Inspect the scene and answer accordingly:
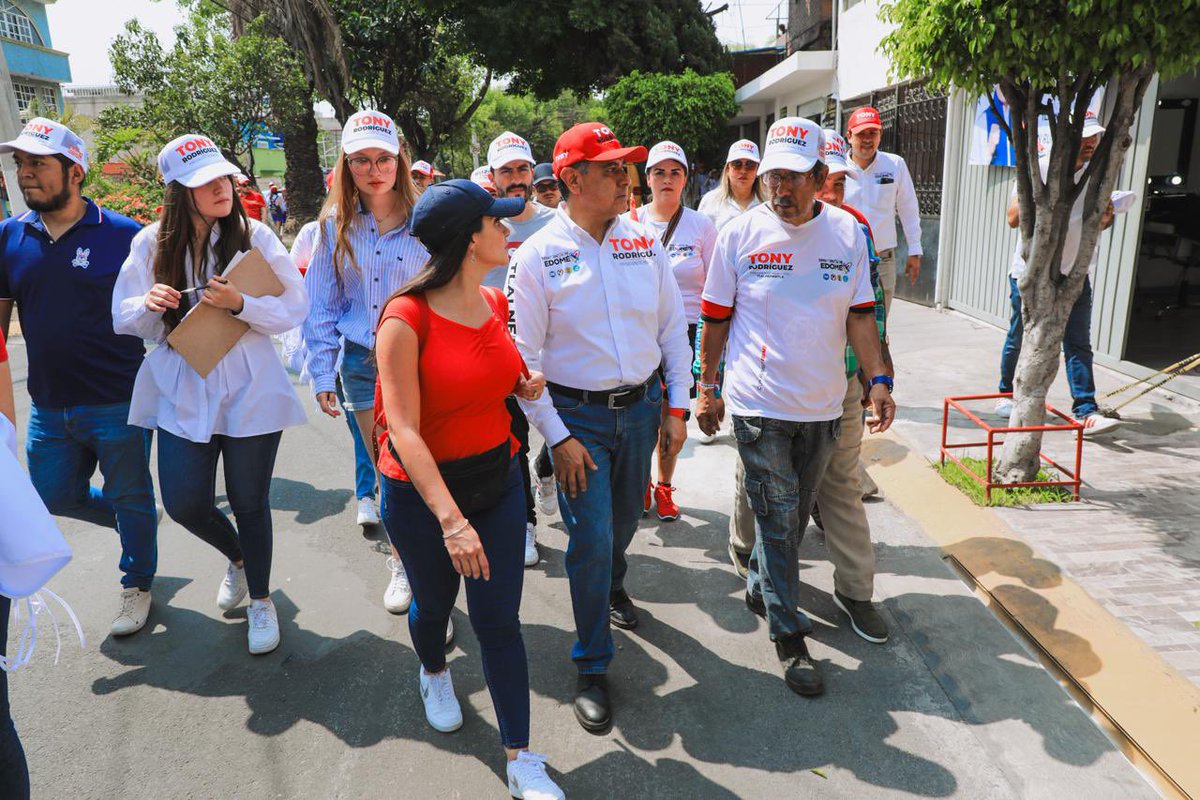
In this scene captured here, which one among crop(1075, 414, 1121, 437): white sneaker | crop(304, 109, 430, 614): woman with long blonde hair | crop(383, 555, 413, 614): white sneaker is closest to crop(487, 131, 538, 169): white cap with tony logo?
crop(304, 109, 430, 614): woman with long blonde hair

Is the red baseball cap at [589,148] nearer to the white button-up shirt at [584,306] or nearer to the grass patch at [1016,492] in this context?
the white button-up shirt at [584,306]

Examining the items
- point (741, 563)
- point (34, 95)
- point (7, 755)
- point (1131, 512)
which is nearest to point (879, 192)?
point (1131, 512)

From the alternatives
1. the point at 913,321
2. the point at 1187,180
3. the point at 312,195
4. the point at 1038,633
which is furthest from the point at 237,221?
the point at 312,195

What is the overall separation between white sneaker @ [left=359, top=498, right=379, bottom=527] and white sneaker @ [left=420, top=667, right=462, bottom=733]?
1869mm

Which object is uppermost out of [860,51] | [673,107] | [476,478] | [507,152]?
[860,51]

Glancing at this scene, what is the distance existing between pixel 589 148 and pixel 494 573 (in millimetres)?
1468

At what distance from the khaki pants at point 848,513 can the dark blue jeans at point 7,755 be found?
2.50 metres

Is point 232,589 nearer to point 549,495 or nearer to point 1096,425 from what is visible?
point 549,495

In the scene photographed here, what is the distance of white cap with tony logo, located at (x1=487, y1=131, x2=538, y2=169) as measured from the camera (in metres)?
4.72

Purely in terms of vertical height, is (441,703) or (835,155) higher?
(835,155)

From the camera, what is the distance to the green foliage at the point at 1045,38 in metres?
3.55

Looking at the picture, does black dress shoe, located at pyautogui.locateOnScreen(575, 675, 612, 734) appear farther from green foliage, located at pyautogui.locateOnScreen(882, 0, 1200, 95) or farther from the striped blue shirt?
green foliage, located at pyautogui.locateOnScreen(882, 0, 1200, 95)

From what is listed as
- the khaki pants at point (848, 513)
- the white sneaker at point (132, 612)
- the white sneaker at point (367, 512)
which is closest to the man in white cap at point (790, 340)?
the khaki pants at point (848, 513)

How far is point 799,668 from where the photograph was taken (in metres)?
3.20
